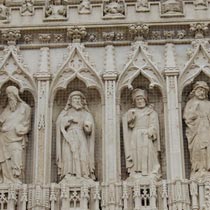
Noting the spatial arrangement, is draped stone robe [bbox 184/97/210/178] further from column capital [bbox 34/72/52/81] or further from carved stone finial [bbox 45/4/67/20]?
carved stone finial [bbox 45/4/67/20]

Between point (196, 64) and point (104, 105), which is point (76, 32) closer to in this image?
point (104, 105)

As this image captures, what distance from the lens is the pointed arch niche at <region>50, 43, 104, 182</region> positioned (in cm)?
1212

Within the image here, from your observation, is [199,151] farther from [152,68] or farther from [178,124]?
[152,68]

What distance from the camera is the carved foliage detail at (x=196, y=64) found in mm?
12094

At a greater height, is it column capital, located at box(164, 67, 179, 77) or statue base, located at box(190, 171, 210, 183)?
column capital, located at box(164, 67, 179, 77)

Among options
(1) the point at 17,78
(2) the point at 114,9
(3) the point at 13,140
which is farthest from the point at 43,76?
(2) the point at 114,9

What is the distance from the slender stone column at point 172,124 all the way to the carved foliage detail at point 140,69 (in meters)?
0.20

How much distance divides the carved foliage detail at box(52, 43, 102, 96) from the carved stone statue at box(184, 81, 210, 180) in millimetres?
1626

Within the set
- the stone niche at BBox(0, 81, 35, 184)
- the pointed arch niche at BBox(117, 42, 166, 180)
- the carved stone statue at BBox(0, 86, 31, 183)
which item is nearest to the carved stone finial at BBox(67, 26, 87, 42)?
the pointed arch niche at BBox(117, 42, 166, 180)

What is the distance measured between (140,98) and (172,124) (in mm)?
785

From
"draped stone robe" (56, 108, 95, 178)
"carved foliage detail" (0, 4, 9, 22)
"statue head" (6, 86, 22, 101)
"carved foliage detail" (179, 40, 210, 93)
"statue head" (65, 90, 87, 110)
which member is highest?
"carved foliage detail" (0, 4, 9, 22)

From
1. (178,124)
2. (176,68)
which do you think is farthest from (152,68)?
(178,124)

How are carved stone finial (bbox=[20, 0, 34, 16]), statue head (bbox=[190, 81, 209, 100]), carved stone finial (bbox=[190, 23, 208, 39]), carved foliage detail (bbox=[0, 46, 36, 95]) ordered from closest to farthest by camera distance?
statue head (bbox=[190, 81, 209, 100])
carved foliage detail (bbox=[0, 46, 36, 95])
carved stone finial (bbox=[190, 23, 208, 39])
carved stone finial (bbox=[20, 0, 34, 16])

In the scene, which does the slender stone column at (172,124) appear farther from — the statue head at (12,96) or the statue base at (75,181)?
the statue head at (12,96)
